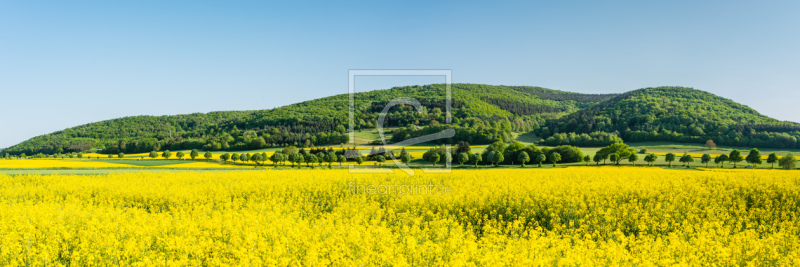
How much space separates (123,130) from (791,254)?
170 m

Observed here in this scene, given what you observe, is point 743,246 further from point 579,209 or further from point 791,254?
point 579,209

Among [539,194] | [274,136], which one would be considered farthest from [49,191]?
[274,136]

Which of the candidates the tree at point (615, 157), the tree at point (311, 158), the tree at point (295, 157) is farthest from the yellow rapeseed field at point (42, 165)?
the tree at point (615, 157)

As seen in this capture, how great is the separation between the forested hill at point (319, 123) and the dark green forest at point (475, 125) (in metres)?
0.26

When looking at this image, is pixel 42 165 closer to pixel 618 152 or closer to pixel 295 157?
pixel 295 157

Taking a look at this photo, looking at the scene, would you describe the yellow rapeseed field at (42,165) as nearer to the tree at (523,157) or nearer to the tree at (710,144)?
the tree at (523,157)

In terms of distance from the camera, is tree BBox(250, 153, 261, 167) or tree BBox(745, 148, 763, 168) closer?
tree BBox(745, 148, 763, 168)

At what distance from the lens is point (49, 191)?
1725 cm

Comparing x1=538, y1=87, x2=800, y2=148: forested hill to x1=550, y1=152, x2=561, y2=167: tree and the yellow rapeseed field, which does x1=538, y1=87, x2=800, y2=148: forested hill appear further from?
the yellow rapeseed field

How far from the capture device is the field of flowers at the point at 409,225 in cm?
659

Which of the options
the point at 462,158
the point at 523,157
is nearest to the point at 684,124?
the point at 523,157

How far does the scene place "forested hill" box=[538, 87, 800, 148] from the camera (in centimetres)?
7231

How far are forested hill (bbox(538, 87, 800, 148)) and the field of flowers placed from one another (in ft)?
221

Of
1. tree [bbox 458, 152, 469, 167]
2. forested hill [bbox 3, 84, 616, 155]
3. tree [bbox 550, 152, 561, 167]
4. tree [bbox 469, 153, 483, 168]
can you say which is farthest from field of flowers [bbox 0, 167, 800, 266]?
tree [bbox 469, 153, 483, 168]
